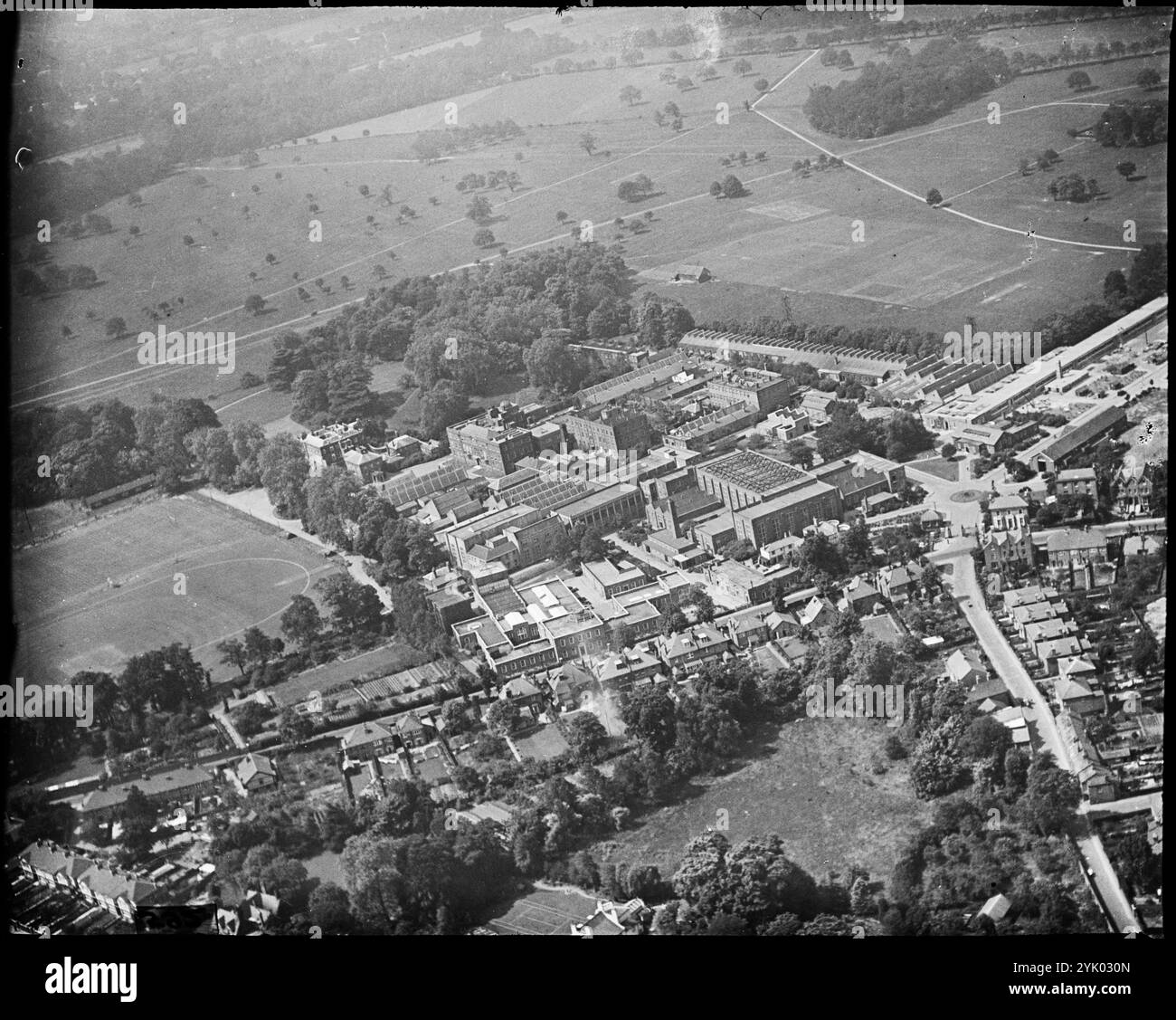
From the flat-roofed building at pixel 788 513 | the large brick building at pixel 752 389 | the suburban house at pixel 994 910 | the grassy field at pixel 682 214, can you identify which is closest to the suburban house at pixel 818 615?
the flat-roofed building at pixel 788 513

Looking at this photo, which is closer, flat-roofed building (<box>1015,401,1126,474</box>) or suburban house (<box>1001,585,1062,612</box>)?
suburban house (<box>1001,585,1062,612</box>)

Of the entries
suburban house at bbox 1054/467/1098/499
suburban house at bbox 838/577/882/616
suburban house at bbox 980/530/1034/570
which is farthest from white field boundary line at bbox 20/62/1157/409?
suburban house at bbox 838/577/882/616

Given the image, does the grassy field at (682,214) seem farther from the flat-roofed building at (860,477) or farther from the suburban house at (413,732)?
the suburban house at (413,732)

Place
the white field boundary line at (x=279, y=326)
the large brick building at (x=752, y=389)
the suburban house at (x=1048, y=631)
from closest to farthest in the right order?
the suburban house at (x=1048, y=631) < the white field boundary line at (x=279, y=326) < the large brick building at (x=752, y=389)

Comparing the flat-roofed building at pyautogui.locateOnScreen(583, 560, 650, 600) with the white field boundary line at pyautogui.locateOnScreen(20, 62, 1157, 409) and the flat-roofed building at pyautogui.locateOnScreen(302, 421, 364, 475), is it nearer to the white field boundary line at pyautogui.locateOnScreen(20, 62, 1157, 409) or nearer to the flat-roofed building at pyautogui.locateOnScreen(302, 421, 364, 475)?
the flat-roofed building at pyautogui.locateOnScreen(302, 421, 364, 475)
